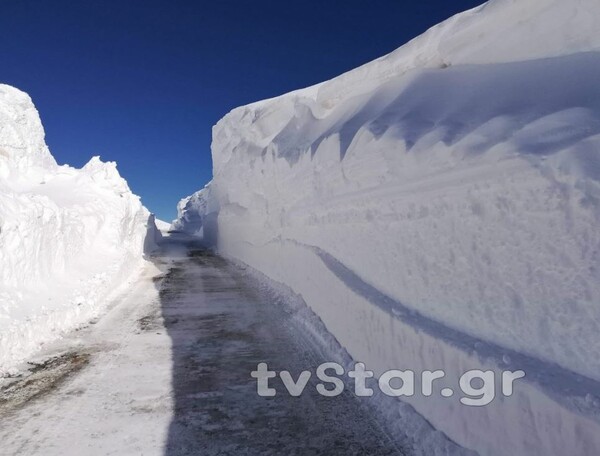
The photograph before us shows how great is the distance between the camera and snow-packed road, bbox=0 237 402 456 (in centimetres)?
364

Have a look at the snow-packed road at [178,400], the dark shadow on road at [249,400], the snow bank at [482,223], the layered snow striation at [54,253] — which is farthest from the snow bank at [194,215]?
the snow bank at [482,223]

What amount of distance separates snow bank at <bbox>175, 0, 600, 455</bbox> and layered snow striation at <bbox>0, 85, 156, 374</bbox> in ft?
15.0

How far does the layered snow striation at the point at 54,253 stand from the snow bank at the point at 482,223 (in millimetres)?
4571

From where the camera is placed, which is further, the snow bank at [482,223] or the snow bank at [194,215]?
the snow bank at [194,215]

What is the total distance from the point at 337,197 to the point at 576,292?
5049 millimetres

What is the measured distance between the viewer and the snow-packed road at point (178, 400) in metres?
3.64

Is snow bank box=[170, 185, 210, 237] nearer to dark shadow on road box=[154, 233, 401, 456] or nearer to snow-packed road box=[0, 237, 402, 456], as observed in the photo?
dark shadow on road box=[154, 233, 401, 456]

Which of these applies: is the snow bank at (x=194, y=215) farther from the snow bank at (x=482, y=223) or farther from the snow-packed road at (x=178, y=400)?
the snow bank at (x=482, y=223)

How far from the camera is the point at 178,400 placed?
447 cm

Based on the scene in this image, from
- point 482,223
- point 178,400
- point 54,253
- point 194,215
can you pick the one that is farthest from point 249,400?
point 194,215

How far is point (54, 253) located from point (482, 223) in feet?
31.1

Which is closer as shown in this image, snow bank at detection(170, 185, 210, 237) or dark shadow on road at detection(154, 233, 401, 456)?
dark shadow on road at detection(154, 233, 401, 456)

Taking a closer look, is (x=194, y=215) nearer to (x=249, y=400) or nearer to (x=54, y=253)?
(x=54, y=253)

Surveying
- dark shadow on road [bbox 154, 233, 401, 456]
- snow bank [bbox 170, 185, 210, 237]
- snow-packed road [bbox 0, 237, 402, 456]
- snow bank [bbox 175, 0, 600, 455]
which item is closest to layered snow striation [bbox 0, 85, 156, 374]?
snow-packed road [bbox 0, 237, 402, 456]
